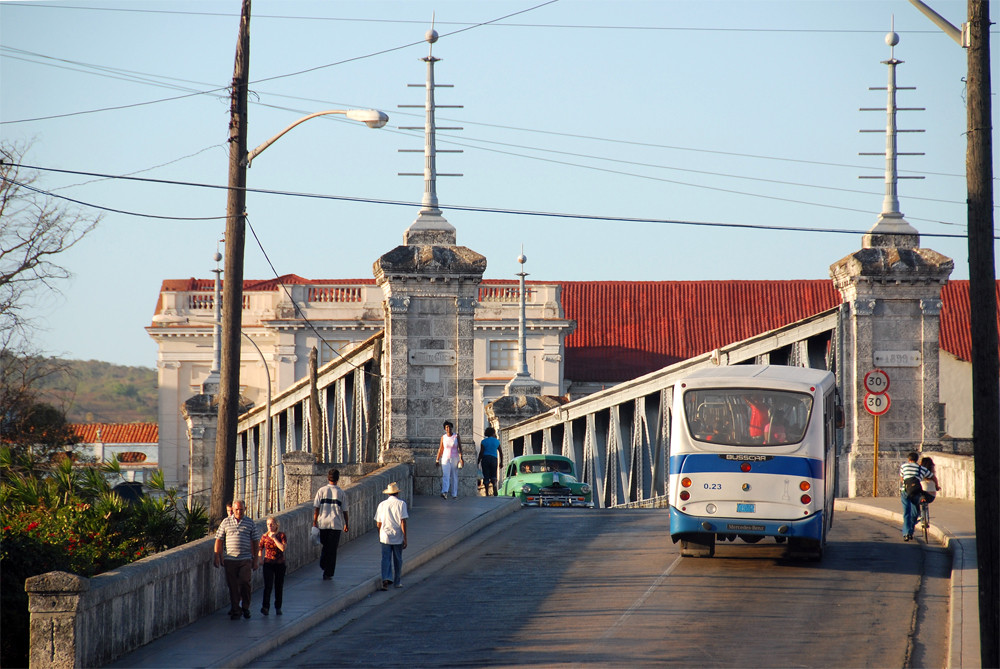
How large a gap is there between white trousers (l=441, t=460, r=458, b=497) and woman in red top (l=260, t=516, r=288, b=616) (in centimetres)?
950

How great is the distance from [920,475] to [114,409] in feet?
516

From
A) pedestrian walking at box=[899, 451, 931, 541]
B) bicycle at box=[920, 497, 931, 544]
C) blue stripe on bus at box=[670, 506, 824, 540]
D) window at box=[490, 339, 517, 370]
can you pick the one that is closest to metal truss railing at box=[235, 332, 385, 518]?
blue stripe on bus at box=[670, 506, 824, 540]

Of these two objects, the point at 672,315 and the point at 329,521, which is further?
the point at 672,315

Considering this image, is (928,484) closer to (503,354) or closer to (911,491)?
(911,491)

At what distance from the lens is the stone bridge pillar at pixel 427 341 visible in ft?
83.8

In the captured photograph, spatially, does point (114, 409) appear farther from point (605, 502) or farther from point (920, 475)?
point (920, 475)

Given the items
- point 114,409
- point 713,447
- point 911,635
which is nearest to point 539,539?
point 713,447

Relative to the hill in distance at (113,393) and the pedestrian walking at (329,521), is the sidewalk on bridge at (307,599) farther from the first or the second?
the hill in distance at (113,393)

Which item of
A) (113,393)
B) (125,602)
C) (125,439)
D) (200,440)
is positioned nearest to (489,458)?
(200,440)

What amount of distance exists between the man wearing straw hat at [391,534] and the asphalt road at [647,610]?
317mm

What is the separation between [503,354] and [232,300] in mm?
48976

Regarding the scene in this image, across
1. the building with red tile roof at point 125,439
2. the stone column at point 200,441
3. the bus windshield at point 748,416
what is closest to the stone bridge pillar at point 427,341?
the bus windshield at point 748,416

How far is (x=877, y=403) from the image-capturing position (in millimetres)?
25781

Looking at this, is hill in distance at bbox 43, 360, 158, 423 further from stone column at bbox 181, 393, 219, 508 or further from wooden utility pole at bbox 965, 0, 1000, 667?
wooden utility pole at bbox 965, 0, 1000, 667
